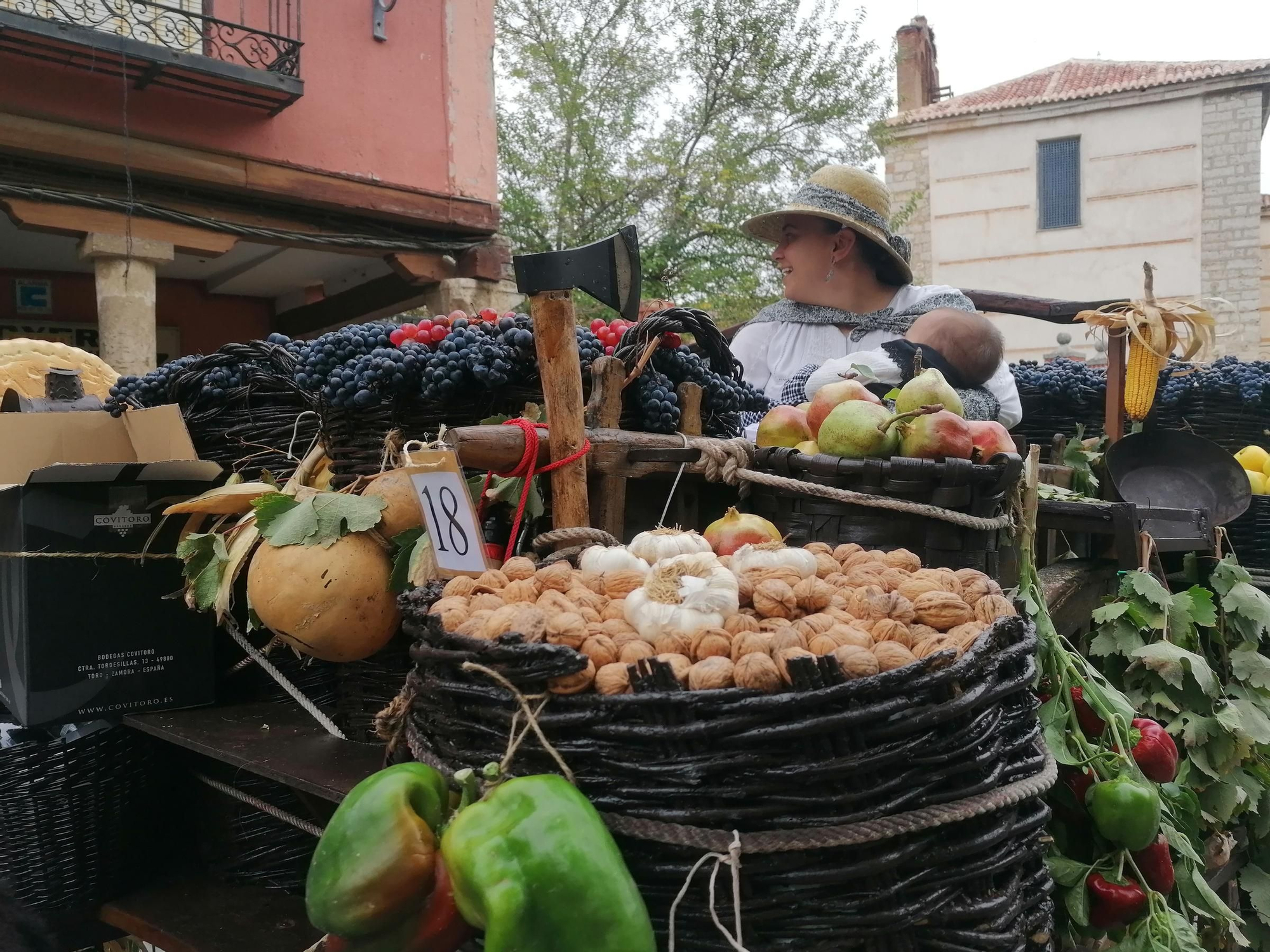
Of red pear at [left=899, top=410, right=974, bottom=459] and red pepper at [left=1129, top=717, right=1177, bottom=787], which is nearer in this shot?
red pepper at [left=1129, top=717, right=1177, bottom=787]

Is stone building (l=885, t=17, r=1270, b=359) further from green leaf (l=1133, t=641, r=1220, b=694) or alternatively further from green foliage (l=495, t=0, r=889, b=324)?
green leaf (l=1133, t=641, r=1220, b=694)

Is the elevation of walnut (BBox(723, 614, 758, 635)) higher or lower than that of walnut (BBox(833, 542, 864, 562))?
lower

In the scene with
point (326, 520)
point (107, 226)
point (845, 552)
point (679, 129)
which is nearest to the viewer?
point (845, 552)

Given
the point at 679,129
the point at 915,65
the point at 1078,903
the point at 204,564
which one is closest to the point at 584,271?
the point at 204,564

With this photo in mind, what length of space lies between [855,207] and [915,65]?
17672mm

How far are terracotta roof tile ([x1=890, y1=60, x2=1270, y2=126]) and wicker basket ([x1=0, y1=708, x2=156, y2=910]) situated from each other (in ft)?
54.0

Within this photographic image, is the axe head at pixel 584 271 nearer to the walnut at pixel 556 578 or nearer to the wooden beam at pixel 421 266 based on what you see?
the walnut at pixel 556 578

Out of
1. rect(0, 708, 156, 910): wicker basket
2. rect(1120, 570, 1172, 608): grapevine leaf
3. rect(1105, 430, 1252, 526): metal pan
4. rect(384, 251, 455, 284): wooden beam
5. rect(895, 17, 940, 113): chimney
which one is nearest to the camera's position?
rect(0, 708, 156, 910): wicker basket

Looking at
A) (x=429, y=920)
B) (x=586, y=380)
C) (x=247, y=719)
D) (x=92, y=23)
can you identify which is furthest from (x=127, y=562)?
(x=92, y=23)

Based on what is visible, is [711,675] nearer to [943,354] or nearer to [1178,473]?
[943,354]

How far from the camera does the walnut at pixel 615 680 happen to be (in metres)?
0.88

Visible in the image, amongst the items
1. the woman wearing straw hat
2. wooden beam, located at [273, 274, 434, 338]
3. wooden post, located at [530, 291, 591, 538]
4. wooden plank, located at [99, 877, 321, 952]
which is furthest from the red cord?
wooden beam, located at [273, 274, 434, 338]

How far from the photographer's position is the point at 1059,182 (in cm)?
1622

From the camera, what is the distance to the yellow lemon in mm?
3422
